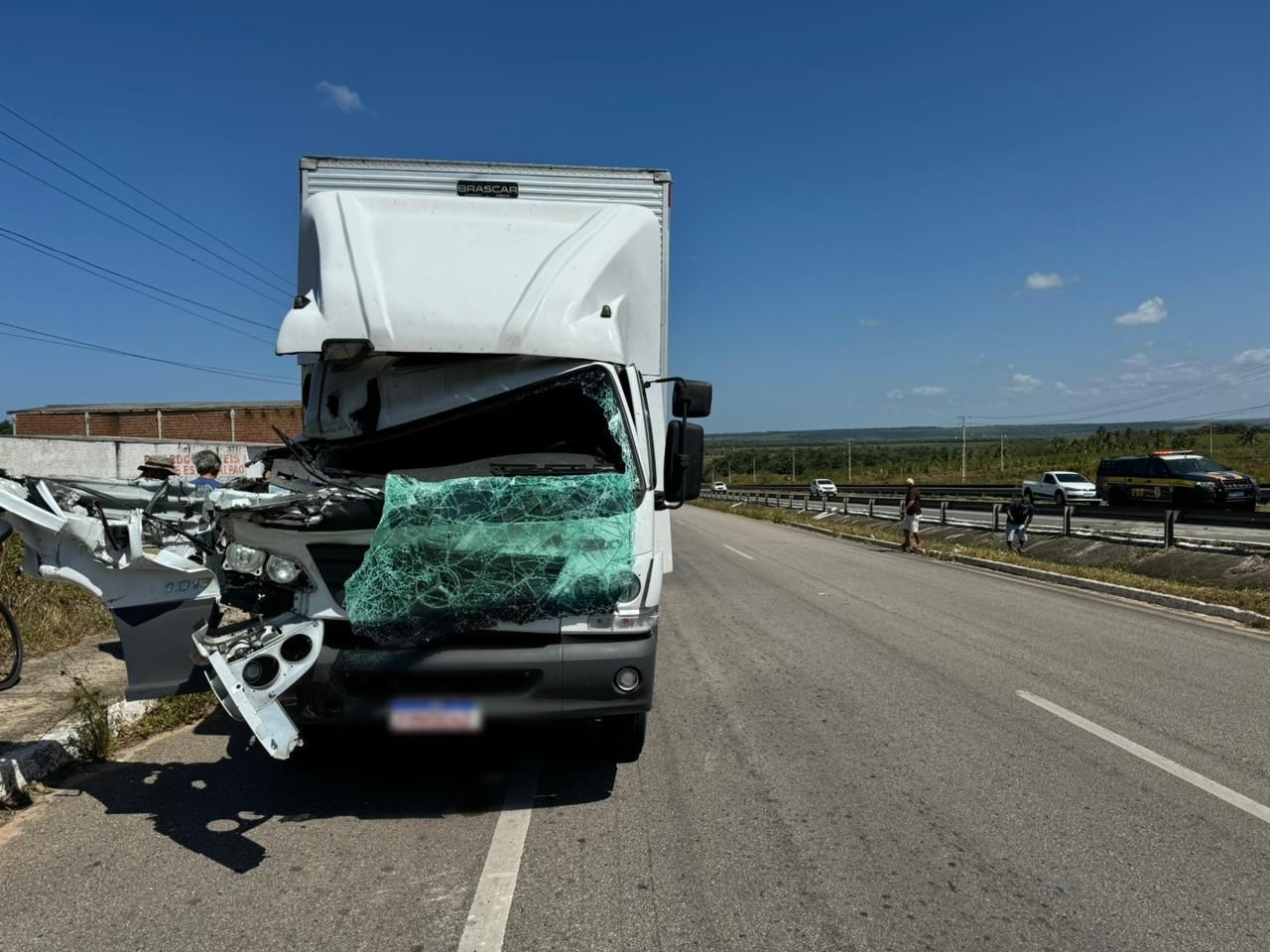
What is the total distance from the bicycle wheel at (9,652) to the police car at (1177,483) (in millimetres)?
29698

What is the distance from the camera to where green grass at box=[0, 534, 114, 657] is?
763cm

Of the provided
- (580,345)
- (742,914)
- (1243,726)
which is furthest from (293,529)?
(1243,726)

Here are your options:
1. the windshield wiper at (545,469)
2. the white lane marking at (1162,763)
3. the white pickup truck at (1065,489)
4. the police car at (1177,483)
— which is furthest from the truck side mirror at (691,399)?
the white pickup truck at (1065,489)

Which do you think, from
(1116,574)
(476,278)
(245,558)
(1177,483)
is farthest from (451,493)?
(1177,483)

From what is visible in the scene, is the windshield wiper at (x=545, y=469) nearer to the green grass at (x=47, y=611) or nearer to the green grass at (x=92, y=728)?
the green grass at (x=92, y=728)

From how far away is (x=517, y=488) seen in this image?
427 cm

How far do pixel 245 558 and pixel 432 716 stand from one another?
1147 millimetres

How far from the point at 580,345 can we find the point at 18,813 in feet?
11.9

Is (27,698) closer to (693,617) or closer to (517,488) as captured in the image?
(517,488)

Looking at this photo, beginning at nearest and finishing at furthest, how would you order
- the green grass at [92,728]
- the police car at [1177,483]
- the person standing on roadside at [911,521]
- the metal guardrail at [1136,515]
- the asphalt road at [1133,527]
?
the green grass at [92,728]
the asphalt road at [1133,527]
the metal guardrail at [1136,515]
the person standing on roadside at [911,521]
the police car at [1177,483]

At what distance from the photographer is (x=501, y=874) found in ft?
12.3

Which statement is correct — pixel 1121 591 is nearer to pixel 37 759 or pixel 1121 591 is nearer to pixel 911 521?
pixel 911 521

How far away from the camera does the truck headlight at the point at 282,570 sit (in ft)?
13.8

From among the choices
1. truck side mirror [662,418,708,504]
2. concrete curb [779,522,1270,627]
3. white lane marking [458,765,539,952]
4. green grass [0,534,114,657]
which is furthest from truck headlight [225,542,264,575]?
concrete curb [779,522,1270,627]
